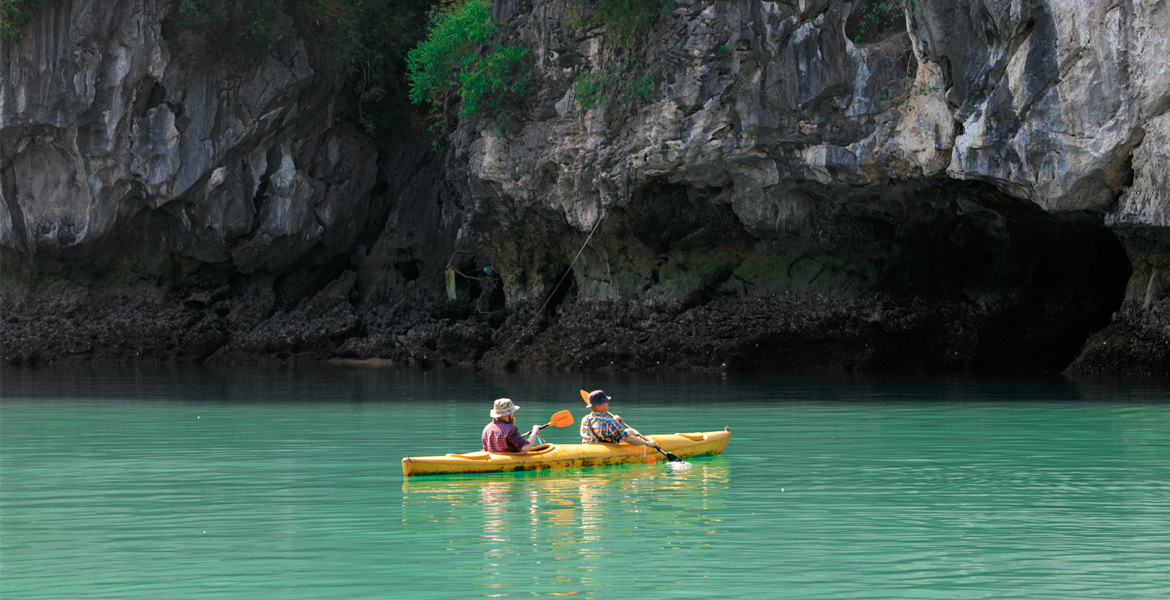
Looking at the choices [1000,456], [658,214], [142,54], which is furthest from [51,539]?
[142,54]

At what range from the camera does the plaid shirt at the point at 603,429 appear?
9836 mm

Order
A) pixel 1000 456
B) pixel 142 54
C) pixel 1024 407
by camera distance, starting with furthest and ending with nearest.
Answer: pixel 142 54 → pixel 1024 407 → pixel 1000 456

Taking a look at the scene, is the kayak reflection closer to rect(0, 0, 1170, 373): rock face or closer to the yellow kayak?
the yellow kayak

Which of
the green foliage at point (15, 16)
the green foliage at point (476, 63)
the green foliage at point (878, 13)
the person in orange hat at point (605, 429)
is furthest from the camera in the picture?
the green foliage at point (15, 16)

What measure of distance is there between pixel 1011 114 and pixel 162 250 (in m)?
19.4

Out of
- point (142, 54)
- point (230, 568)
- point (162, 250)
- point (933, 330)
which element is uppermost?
point (142, 54)

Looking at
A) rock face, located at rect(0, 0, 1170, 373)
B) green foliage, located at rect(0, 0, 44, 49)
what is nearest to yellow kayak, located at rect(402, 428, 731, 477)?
rock face, located at rect(0, 0, 1170, 373)

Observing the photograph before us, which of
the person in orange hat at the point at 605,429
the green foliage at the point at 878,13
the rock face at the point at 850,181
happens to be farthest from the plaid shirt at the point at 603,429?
the green foliage at the point at 878,13

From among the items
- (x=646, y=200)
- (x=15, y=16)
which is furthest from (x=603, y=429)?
(x=15, y=16)

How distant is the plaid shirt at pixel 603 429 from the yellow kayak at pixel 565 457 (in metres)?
0.07

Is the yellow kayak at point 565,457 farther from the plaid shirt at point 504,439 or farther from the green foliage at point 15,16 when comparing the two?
the green foliage at point 15,16

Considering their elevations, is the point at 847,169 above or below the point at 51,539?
above

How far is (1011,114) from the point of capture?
1586 cm

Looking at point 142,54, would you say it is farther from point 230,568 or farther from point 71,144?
point 230,568
